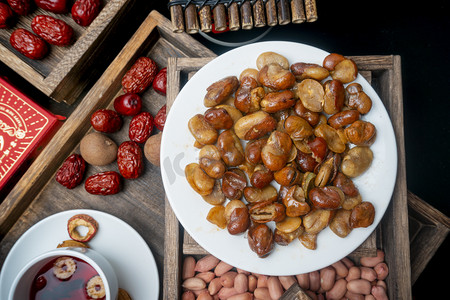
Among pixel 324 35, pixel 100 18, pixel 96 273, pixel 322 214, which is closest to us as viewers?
pixel 322 214

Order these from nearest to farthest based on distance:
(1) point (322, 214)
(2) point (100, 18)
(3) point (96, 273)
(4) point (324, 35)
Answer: (1) point (322, 214) → (3) point (96, 273) → (2) point (100, 18) → (4) point (324, 35)

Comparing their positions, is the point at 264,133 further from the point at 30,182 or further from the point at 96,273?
the point at 30,182

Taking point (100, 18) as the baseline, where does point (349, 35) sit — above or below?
above

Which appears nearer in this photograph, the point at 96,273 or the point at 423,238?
the point at 96,273

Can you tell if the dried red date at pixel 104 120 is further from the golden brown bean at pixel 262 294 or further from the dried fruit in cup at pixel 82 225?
the golden brown bean at pixel 262 294

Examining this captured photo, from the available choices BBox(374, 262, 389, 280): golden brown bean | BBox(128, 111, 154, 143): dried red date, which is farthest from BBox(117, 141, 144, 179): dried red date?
BBox(374, 262, 389, 280): golden brown bean

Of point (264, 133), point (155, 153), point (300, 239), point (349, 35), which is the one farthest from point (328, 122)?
point (349, 35)
